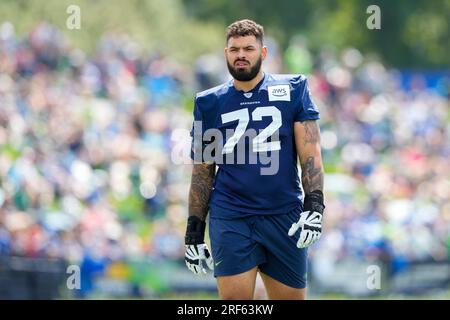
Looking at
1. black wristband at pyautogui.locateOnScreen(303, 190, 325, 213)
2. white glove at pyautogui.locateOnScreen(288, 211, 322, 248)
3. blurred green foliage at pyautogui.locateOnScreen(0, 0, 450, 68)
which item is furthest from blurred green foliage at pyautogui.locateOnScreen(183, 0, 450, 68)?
white glove at pyautogui.locateOnScreen(288, 211, 322, 248)

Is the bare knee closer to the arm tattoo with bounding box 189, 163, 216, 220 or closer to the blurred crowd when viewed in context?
the arm tattoo with bounding box 189, 163, 216, 220

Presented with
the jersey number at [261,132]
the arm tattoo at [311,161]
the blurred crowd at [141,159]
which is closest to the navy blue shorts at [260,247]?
the arm tattoo at [311,161]

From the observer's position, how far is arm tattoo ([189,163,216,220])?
8.36 meters

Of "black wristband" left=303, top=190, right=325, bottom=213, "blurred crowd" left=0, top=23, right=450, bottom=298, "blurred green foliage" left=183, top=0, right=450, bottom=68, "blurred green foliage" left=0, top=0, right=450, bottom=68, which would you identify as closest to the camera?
"black wristband" left=303, top=190, right=325, bottom=213

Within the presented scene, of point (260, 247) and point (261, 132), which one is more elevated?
point (261, 132)

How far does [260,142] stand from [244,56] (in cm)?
63

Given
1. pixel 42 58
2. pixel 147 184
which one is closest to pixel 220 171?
pixel 147 184

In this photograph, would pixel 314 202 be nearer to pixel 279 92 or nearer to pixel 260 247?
pixel 260 247

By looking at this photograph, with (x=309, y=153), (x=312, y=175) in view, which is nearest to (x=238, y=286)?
(x=312, y=175)

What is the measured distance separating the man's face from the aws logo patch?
0.56ft

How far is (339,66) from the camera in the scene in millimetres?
24875

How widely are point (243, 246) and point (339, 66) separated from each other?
17254 mm

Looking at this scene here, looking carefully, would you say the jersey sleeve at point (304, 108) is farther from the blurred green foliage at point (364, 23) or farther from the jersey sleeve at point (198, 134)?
the blurred green foliage at point (364, 23)

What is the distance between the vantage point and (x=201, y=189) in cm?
837
